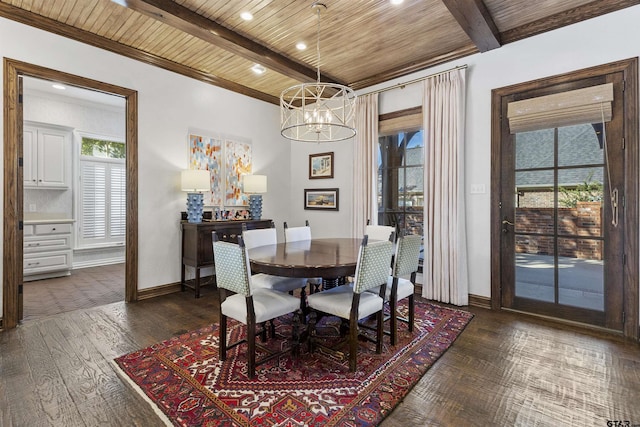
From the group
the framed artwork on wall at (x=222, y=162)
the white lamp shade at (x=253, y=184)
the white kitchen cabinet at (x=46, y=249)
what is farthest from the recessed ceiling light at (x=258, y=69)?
the white kitchen cabinet at (x=46, y=249)

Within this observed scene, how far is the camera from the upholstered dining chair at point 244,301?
2016 mm

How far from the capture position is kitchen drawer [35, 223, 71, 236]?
4695 mm

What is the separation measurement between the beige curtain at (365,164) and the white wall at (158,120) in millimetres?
1877

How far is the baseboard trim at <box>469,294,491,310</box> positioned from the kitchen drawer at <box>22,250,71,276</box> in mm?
5907

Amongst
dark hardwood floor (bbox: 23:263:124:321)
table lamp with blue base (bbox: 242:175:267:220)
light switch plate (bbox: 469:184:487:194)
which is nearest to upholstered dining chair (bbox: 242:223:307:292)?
table lamp with blue base (bbox: 242:175:267:220)

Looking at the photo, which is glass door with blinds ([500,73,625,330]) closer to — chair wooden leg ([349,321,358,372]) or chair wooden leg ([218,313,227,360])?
chair wooden leg ([349,321,358,372])

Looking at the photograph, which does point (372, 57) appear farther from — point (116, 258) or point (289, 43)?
point (116, 258)

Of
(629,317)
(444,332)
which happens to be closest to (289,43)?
(444,332)

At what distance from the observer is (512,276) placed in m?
3.35

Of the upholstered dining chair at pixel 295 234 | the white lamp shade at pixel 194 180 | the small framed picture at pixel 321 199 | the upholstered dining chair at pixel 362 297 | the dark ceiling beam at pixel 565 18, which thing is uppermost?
the dark ceiling beam at pixel 565 18

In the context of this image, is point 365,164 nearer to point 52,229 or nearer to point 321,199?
point 321,199

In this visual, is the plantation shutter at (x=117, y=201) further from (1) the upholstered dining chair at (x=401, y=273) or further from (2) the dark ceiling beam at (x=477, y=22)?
(2) the dark ceiling beam at (x=477, y=22)

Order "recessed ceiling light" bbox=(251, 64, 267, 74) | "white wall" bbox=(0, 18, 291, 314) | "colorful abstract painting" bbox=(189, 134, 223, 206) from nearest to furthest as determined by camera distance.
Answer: "white wall" bbox=(0, 18, 291, 314) < "recessed ceiling light" bbox=(251, 64, 267, 74) < "colorful abstract painting" bbox=(189, 134, 223, 206)

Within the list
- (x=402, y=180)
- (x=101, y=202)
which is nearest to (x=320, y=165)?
(x=402, y=180)
